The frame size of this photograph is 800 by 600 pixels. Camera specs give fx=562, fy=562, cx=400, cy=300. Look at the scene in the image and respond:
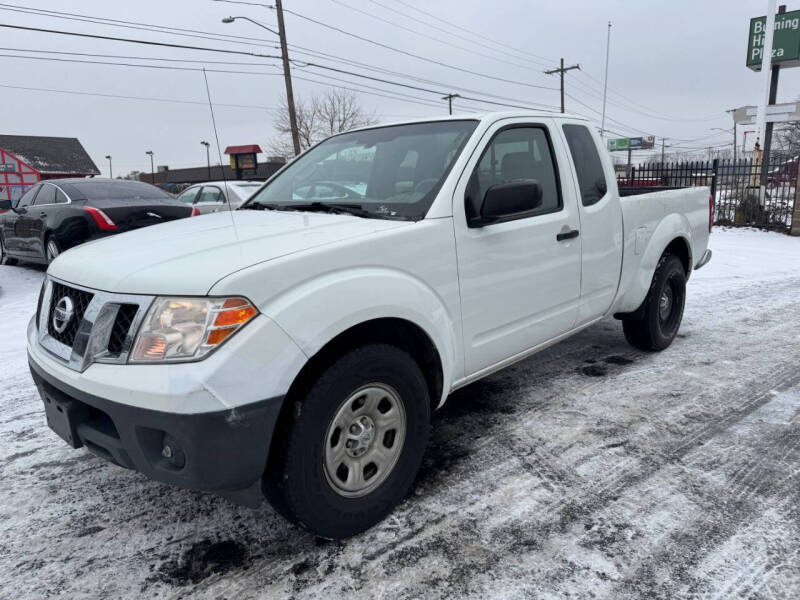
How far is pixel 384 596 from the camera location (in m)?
2.12

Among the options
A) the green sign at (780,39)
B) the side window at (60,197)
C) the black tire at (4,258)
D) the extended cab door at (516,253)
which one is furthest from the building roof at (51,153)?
the extended cab door at (516,253)

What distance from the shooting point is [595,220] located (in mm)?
3799

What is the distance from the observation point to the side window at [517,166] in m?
2.98

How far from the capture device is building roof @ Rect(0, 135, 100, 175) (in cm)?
4972

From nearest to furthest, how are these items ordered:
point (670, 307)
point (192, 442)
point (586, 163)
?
point (192, 442), point (586, 163), point (670, 307)

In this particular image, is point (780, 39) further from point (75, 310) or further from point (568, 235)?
point (75, 310)

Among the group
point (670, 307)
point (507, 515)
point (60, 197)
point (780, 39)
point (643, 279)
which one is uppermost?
point (780, 39)

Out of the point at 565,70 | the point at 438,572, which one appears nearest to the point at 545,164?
the point at 438,572

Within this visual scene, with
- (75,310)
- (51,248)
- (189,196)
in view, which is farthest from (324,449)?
(189,196)

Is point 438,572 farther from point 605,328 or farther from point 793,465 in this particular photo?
point 605,328

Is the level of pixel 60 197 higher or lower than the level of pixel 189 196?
higher

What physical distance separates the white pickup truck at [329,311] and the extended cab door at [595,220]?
0.03 m

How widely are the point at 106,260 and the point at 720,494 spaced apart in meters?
3.05

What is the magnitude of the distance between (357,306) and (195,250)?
0.71m
